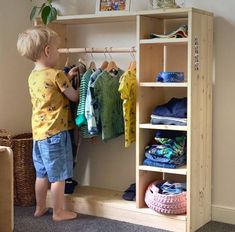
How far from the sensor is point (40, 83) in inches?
127

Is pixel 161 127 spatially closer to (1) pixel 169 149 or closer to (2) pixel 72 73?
(1) pixel 169 149

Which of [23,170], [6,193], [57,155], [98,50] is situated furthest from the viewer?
[23,170]

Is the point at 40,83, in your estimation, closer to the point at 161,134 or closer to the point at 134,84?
the point at 134,84

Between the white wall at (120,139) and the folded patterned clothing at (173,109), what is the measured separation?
26cm

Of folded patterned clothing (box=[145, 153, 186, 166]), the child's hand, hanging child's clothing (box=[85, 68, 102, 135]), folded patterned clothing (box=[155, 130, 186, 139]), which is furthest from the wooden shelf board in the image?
folded patterned clothing (box=[145, 153, 186, 166])

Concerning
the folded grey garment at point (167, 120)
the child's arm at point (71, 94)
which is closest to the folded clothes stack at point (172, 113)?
the folded grey garment at point (167, 120)

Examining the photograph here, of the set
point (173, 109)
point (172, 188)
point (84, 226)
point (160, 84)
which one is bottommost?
point (84, 226)

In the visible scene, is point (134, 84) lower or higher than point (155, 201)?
higher

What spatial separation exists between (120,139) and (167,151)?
0.62 m

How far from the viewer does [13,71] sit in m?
3.80

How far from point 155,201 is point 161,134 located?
1.39 ft

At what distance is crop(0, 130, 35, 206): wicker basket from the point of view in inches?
141

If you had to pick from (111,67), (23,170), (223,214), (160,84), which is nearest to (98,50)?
(111,67)

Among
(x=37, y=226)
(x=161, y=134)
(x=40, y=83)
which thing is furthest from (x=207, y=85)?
(x=37, y=226)
